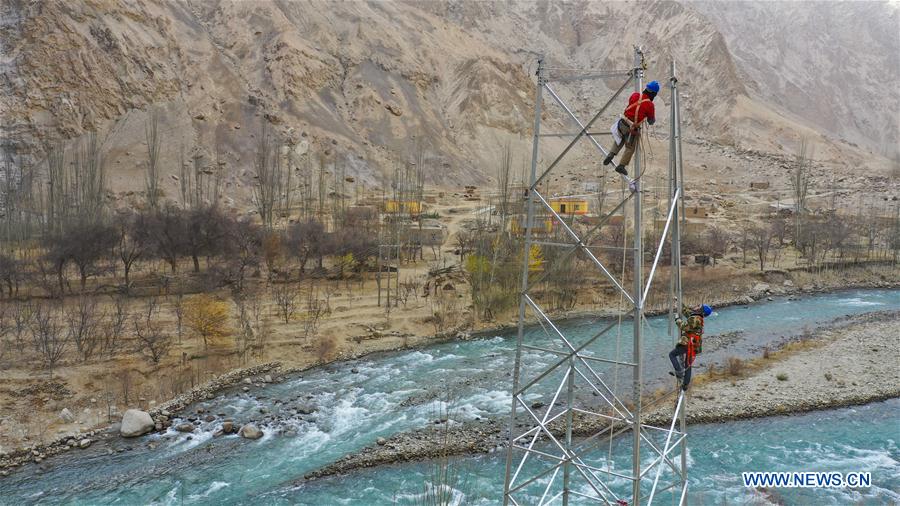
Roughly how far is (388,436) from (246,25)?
1969 inches

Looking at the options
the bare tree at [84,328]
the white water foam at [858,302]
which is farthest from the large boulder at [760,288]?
the bare tree at [84,328]

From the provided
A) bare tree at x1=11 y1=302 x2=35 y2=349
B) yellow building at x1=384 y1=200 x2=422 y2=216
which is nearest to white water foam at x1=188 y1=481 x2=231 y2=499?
bare tree at x1=11 y1=302 x2=35 y2=349

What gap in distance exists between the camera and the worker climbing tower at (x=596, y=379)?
221 inches

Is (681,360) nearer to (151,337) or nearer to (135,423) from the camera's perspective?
(135,423)

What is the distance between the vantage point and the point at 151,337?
57.6ft

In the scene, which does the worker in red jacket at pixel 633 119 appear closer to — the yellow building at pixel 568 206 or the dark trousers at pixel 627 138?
the dark trousers at pixel 627 138

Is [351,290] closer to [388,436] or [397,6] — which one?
[388,436]

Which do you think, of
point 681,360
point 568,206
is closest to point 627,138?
point 681,360

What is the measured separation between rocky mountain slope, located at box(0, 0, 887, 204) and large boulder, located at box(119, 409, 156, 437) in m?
28.7

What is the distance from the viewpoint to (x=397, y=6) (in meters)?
65.6

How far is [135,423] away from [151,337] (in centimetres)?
467

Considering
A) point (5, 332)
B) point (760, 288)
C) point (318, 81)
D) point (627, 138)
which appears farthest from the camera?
point (318, 81)

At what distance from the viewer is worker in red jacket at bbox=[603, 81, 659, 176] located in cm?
539

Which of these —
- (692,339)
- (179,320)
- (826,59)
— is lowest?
(179,320)
